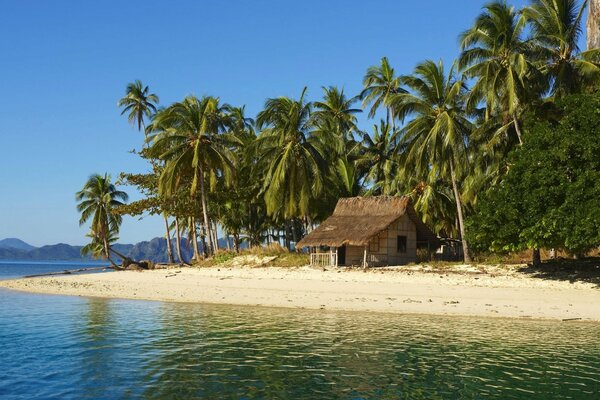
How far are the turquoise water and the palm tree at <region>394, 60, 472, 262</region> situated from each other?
13.9 meters

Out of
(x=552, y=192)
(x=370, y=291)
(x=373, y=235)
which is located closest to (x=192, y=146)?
(x=373, y=235)

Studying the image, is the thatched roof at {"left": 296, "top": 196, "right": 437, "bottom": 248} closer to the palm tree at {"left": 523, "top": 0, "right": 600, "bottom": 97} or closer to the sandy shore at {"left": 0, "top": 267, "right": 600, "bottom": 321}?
the sandy shore at {"left": 0, "top": 267, "right": 600, "bottom": 321}

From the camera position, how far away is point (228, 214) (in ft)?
144

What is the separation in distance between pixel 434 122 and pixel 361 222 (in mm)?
6638

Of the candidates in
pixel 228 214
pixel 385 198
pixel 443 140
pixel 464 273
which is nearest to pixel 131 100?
pixel 228 214

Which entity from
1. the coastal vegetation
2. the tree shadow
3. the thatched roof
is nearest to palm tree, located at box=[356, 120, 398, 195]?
the coastal vegetation

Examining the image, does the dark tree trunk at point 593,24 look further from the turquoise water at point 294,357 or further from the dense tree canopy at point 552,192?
the turquoise water at point 294,357

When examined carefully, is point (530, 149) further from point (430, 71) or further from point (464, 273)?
point (430, 71)

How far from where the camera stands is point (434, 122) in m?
29.2

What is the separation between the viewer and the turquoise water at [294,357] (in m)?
8.34

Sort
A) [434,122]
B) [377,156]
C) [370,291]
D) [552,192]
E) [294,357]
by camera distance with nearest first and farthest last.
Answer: [294,357], [552,192], [370,291], [434,122], [377,156]

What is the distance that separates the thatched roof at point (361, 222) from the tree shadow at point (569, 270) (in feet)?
25.9

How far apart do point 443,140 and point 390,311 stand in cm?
1356

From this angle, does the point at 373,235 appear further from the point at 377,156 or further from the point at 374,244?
the point at 377,156
